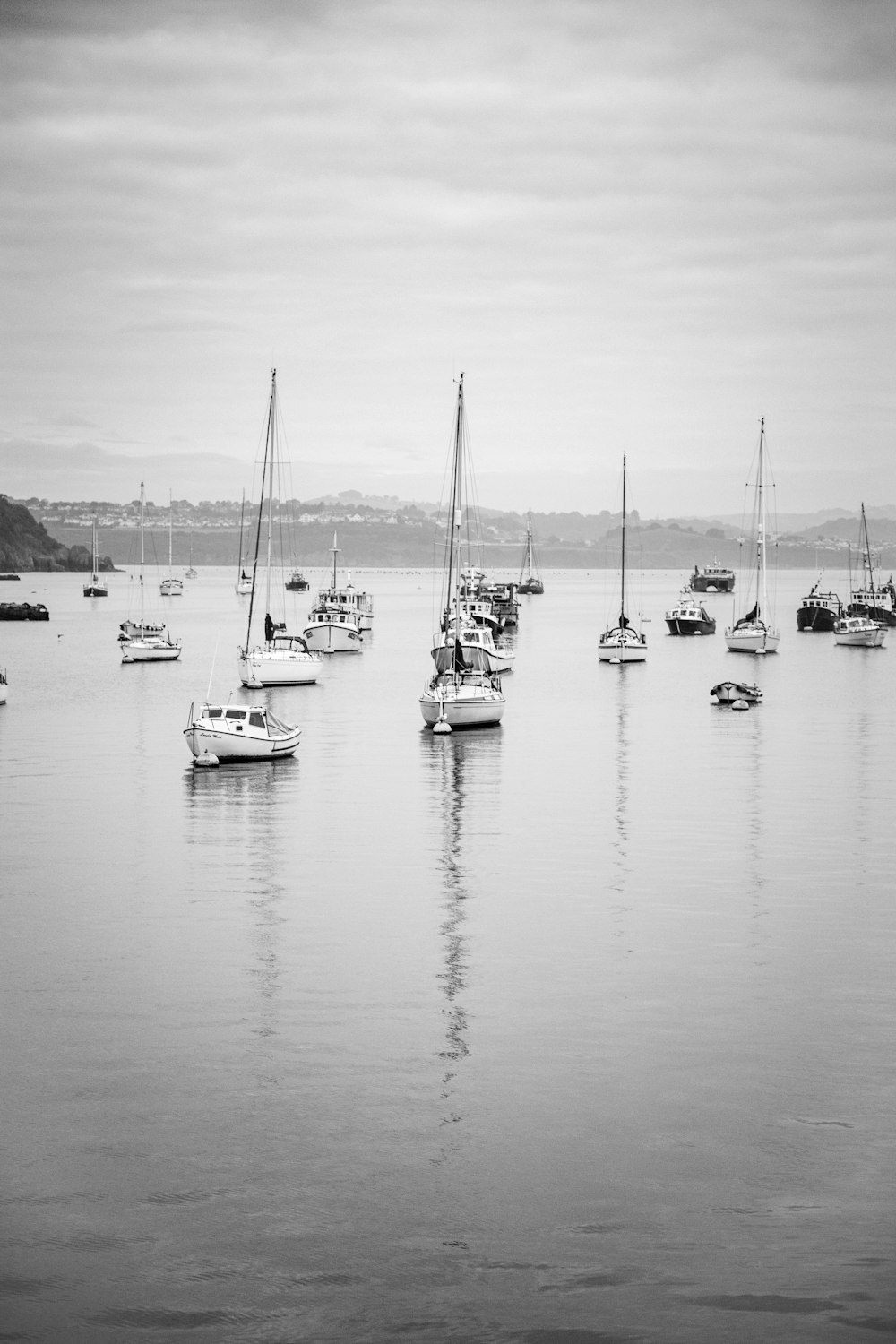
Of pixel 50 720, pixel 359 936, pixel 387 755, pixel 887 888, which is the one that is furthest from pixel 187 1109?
pixel 50 720

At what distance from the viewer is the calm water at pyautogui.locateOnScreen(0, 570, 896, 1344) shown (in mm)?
12539

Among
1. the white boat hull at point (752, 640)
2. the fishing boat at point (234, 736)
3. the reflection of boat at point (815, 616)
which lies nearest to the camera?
the fishing boat at point (234, 736)

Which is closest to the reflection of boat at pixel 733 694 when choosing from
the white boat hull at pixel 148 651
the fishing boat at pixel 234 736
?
the fishing boat at pixel 234 736

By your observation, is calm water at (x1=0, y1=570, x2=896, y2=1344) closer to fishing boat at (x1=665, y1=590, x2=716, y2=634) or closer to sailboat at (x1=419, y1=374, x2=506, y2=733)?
sailboat at (x1=419, y1=374, x2=506, y2=733)

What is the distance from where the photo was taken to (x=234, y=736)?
4669 centimetres

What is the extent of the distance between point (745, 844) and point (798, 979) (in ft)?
39.5

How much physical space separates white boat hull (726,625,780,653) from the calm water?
65.1 meters

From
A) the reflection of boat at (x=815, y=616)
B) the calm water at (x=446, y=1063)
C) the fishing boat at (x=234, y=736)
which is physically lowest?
the calm water at (x=446, y=1063)

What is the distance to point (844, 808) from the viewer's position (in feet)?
131

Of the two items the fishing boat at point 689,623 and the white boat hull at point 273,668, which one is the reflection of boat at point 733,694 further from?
the fishing boat at point 689,623

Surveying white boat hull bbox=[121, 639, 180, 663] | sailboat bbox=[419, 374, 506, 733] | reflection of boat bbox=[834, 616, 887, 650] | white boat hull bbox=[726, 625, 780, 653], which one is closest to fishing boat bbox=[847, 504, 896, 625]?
reflection of boat bbox=[834, 616, 887, 650]

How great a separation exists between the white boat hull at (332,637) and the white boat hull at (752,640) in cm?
2719

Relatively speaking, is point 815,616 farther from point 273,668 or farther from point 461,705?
point 461,705

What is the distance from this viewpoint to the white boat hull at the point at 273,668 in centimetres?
7600
